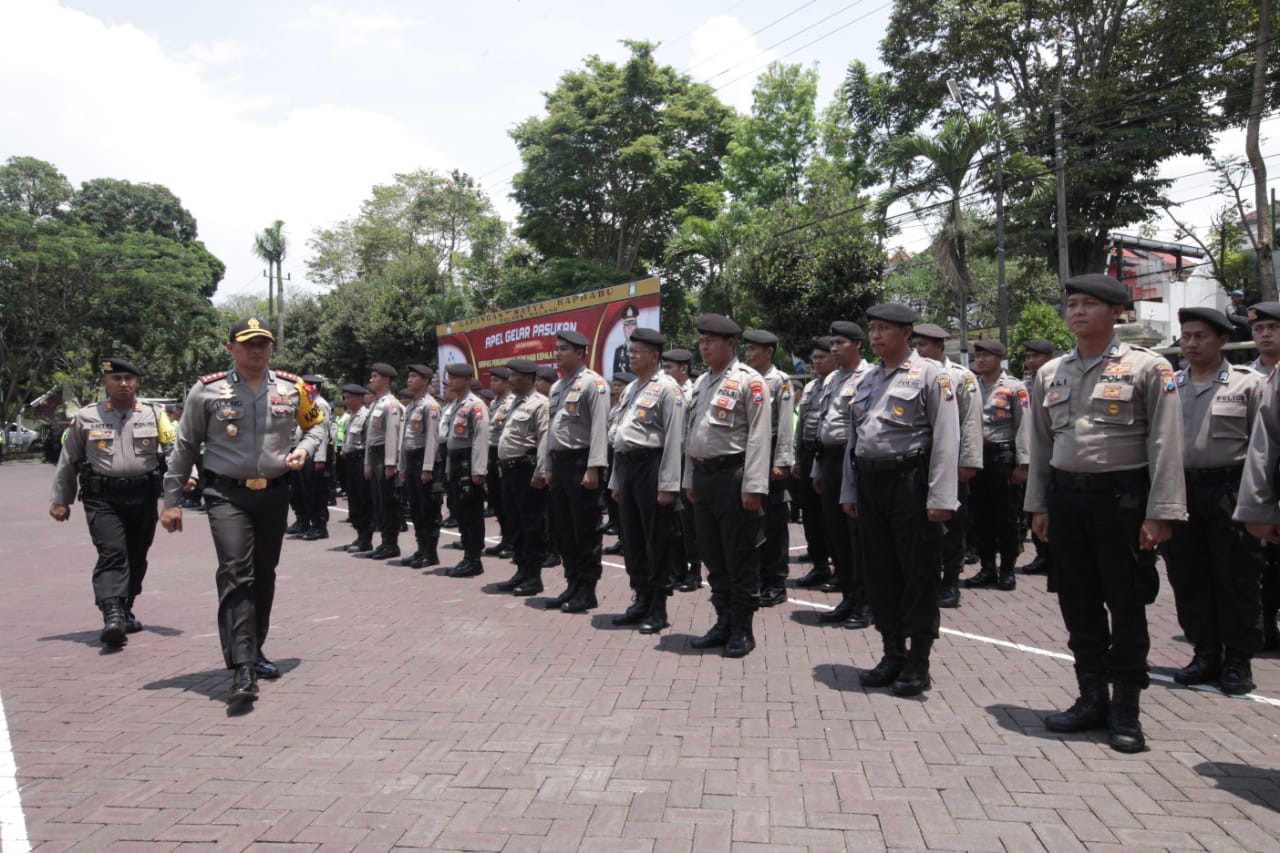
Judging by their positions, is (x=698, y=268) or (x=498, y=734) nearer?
(x=498, y=734)

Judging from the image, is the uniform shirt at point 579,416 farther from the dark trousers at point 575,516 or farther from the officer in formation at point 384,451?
the officer in formation at point 384,451

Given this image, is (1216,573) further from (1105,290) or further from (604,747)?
(604,747)

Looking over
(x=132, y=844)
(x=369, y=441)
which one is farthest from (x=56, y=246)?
(x=132, y=844)

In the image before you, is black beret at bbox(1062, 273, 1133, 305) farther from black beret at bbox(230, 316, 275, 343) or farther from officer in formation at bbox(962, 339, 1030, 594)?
black beret at bbox(230, 316, 275, 343)

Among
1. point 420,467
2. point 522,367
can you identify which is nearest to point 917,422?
point 522,367

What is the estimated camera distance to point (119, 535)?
6.28m

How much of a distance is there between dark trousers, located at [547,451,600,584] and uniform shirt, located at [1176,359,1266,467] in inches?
153

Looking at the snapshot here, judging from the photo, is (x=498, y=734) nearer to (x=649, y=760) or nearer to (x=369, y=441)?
(x=649, y=760)

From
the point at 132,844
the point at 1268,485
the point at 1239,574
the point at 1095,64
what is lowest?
the point at 132,844

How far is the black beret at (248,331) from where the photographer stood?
5.17 m

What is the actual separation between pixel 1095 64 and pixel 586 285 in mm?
17487

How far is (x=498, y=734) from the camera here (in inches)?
Answer: 164

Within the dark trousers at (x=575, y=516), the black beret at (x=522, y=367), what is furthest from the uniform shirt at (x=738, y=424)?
the black beret at (x=522, y=367)

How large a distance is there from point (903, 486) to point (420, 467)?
5.86 metres
